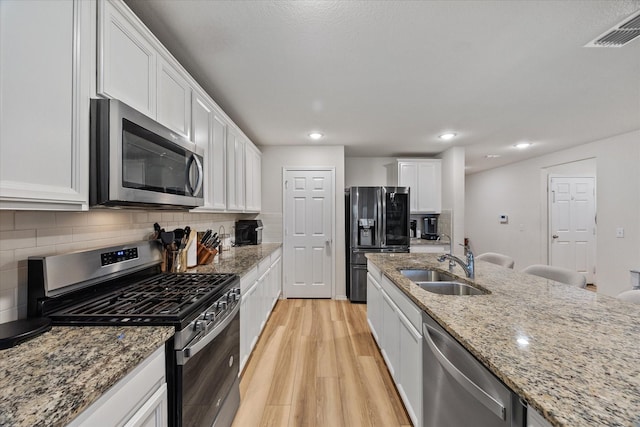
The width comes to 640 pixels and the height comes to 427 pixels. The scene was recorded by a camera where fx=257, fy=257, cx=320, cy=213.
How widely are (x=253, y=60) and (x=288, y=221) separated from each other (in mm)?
2558

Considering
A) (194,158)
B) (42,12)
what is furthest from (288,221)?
(42,12)

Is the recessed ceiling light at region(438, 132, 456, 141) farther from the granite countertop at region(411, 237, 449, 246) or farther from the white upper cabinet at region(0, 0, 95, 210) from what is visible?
the white upper cabinet at region(0, 0, 95, 210)

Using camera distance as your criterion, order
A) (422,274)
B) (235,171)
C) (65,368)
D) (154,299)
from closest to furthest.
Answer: (65,368) < (154,299) < (422,274) < (235,171)

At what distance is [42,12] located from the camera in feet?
2.74

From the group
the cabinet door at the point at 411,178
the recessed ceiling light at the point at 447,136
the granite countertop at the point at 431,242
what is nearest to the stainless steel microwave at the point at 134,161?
the recessed ceiling light at the point at 447,136

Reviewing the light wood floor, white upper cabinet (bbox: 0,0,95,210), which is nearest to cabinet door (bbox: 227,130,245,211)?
the light wood floor

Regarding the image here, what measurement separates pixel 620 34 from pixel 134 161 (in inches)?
111

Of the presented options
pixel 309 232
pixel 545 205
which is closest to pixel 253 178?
pixel 309 232

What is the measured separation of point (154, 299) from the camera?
1223 millimetres

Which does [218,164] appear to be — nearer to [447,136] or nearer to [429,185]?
[447,136]

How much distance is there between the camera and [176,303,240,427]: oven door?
3.38ft

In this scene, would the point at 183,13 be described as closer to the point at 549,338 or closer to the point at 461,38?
the point at 461,38

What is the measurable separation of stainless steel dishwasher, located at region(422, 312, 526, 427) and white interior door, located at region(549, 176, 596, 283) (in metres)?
5.15

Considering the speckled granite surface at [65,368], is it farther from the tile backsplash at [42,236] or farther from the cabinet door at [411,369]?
the cabinet door at [411,369]
